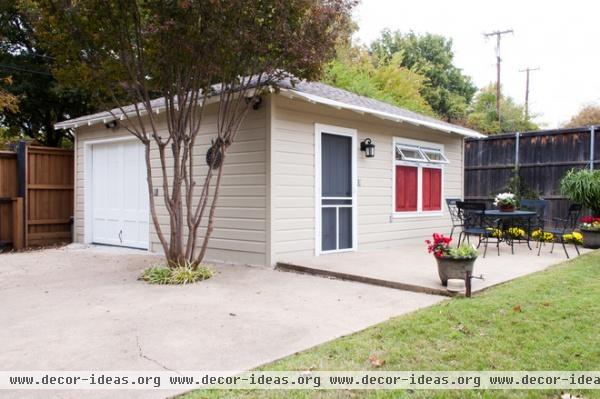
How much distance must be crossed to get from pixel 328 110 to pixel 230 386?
17.0ft

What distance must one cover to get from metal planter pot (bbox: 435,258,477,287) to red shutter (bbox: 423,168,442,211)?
15.0ft

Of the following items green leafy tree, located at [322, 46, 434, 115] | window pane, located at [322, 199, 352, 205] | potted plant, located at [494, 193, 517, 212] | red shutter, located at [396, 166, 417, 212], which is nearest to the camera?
window pane, located at [322, 199, 352, 205]

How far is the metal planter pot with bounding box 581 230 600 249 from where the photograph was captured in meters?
7.88

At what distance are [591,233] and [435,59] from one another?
21.6 meters

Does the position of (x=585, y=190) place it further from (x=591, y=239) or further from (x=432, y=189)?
(x=432, y=189)

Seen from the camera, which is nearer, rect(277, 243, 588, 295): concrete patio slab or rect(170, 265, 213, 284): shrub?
rect(277, 243, 588, 295): concrete patio slab

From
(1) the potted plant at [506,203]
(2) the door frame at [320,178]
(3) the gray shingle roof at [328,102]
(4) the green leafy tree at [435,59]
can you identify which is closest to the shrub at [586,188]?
(1) the potted plant at [506,203]

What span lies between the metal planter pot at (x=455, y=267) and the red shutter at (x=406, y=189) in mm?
3776

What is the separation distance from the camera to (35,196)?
29.1 feet

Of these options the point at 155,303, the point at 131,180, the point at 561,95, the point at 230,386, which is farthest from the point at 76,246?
the point at 561,95

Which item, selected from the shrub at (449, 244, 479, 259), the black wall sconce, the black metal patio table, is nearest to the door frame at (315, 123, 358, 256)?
the black metal patio table

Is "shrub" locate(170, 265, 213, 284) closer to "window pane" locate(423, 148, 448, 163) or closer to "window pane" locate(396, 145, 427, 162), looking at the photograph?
"window pane" locate(396, 145, 427, 162)

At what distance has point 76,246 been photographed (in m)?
8.69

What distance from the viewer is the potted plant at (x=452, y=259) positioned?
460 cm
